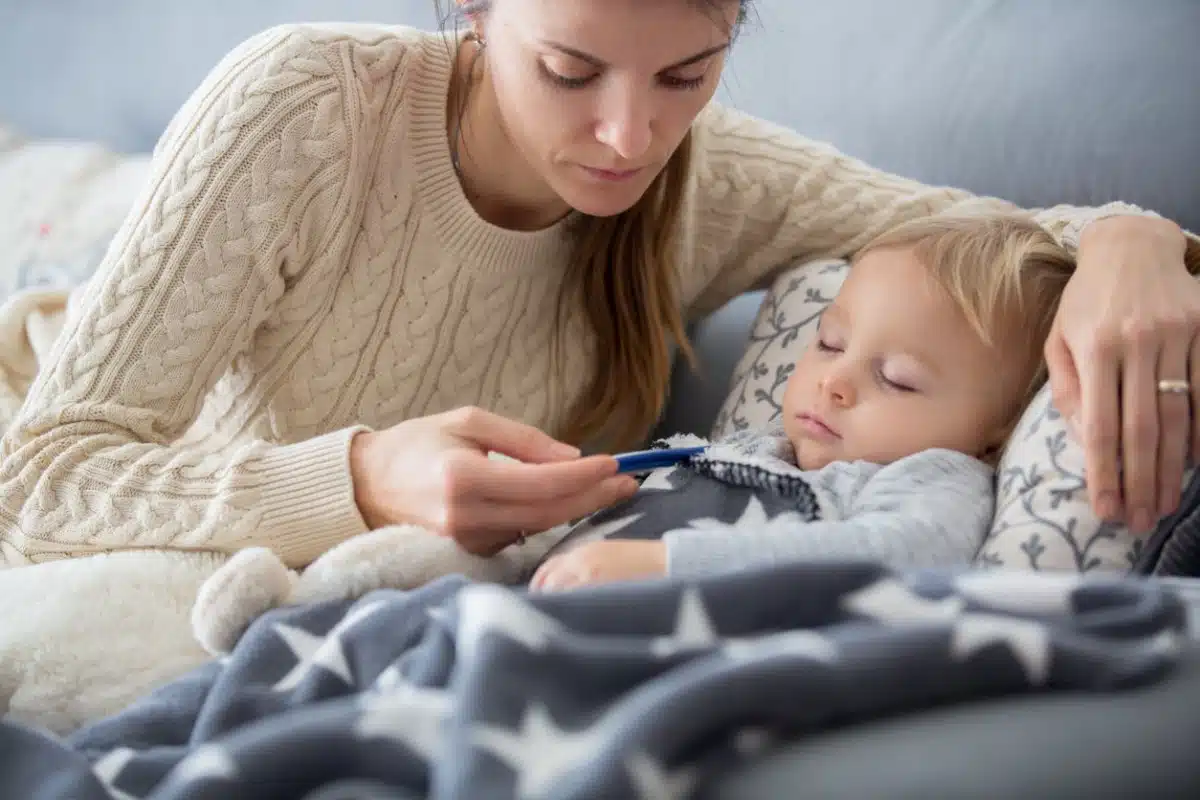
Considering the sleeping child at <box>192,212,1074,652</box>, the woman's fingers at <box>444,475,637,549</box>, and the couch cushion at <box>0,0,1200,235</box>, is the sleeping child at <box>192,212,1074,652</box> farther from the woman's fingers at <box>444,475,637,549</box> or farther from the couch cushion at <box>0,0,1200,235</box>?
the couch cushion at <box>0,0,1200,235</box>

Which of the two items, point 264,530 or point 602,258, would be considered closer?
point 264,530

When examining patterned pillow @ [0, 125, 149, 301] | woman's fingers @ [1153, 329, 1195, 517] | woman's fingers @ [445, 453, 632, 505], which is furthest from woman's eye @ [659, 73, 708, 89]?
patterned pillow @ [0, 125, 149, 301]

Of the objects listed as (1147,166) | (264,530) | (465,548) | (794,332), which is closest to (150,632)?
(264,530)

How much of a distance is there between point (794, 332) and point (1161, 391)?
1.53 ft

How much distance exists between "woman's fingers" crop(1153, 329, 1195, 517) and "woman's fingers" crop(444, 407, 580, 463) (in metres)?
0.43

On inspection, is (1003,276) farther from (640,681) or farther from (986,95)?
(640,681)

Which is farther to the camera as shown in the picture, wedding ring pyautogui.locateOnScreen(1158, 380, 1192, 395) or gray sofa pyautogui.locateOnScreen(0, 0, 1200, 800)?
gray sofa pyautogui.locateOnScreen(0, 0, 1200, 800)

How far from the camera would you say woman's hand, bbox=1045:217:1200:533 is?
90 centimetres

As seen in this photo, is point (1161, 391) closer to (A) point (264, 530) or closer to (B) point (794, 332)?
(B) point (794, 332)

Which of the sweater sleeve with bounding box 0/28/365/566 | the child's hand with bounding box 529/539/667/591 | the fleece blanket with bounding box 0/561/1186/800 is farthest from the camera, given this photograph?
the sweater sleeve with bounding box 0/28/365/566

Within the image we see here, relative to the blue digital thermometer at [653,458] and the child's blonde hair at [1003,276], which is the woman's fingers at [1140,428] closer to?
the child's blonde hair at [1003,276]

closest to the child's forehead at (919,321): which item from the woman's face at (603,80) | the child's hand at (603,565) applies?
the woman's face at (603,80)

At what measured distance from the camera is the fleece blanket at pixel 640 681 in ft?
1.85

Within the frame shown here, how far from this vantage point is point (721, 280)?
4.86ft
